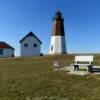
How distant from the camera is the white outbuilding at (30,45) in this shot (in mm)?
50469

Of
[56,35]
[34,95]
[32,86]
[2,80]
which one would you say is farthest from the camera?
[56,35]

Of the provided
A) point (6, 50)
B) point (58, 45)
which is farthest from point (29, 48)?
point (58, 45)

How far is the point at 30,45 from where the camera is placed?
50.6 metres

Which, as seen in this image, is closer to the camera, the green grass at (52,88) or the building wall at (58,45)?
the green grass at (52,88)

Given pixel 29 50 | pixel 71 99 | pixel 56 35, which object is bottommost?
pixel 71 99

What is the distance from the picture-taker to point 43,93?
10711mm

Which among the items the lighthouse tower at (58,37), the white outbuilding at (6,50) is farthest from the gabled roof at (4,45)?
the lighthouse tower at (58,37)

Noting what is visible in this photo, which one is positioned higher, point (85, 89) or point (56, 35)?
point (56, 35)

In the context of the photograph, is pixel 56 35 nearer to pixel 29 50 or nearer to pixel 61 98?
pixel 29 50

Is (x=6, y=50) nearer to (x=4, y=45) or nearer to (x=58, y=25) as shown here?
(x=4, y=45)

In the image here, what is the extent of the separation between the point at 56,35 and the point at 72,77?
35.6 metres

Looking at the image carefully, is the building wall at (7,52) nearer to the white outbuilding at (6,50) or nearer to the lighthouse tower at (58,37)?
the white outbuilding at (6,50)

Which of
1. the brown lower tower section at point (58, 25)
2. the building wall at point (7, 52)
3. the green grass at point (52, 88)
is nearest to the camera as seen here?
the green grass at point (52, 88)

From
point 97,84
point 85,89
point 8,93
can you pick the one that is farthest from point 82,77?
point 8,93
